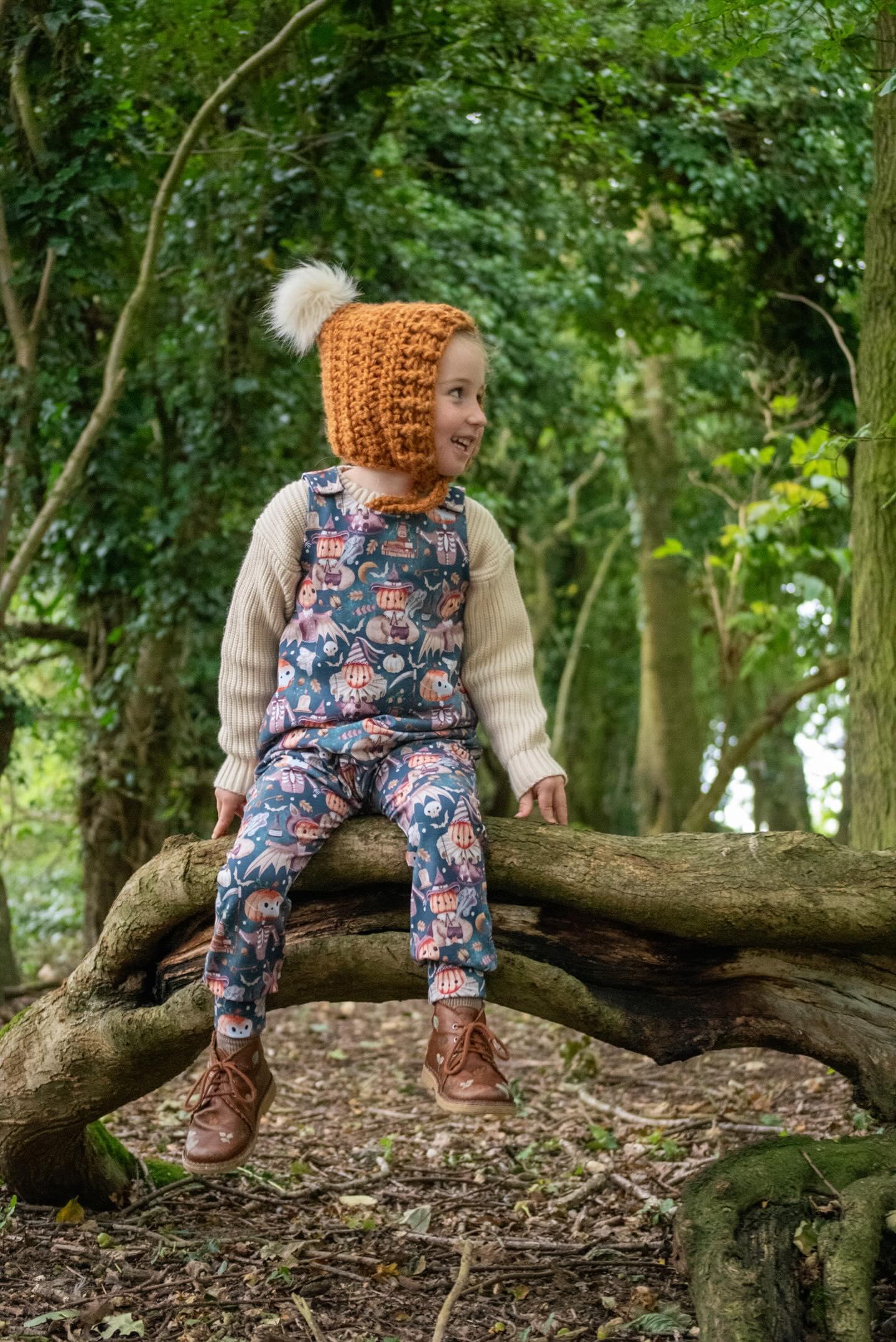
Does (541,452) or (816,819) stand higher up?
(541,452)

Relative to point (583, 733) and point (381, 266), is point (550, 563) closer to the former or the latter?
point (583, 733)

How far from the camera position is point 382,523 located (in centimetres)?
329

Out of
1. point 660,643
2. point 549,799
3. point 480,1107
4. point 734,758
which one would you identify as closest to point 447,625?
point 549,799

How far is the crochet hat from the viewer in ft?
10.4

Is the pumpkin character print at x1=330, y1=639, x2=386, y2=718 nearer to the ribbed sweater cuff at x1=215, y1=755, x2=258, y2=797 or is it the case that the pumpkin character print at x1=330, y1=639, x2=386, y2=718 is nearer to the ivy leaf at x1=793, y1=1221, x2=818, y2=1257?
the ribbed sweater cuff at x1=215, y1=755, x2=258, y2=797

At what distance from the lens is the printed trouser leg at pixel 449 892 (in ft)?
9.42

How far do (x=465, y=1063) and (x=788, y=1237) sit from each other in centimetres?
78

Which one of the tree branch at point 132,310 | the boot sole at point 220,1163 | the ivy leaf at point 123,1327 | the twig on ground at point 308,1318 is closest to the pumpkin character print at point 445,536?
the boot sole at point 220,1163

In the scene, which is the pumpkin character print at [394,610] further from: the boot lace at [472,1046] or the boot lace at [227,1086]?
the boot lace at [227,1086]

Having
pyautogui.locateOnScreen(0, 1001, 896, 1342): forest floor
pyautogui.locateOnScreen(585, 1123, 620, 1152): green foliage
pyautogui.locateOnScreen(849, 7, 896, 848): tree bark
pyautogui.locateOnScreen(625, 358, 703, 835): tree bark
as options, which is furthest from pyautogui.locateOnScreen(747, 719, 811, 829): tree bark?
pyautogui.locateOnScreen(849, 7, 896, 848): tree bark

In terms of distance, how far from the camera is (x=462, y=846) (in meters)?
2.89

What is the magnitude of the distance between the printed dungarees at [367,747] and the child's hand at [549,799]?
0.18 m

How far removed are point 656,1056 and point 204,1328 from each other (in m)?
1.22

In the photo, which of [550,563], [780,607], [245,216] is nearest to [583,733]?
[550,563]
